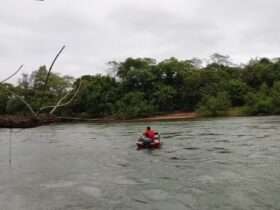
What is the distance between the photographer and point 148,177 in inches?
543

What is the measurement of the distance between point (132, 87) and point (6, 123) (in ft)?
218

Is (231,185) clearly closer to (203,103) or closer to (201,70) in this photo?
(203,103)

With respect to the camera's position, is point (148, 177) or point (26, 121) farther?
point (148, 177)

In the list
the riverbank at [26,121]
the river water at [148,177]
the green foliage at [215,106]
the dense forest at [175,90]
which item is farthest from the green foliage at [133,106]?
the riverbank at [26,121]

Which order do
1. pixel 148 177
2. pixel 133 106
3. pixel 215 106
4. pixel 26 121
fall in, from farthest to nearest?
pixel 133 106
pixel 215 106
pixel 148 177
pixel 26 121

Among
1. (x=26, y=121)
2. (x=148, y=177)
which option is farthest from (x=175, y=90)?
(x=26, y=121)

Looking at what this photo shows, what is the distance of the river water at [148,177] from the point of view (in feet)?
34.4

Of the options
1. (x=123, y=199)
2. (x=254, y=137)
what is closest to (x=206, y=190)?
(x=123, y=199)

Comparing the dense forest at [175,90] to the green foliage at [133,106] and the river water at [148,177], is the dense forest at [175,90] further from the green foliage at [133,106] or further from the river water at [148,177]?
the river water at [148,177]

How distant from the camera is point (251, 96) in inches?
2255

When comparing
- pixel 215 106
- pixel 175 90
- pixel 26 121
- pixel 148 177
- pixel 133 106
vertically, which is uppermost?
pixel 175 90

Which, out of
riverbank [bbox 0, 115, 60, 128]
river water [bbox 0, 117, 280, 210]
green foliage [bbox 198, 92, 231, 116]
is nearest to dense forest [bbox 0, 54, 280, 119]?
green foliage [bbox 198, 92, 231, 116]

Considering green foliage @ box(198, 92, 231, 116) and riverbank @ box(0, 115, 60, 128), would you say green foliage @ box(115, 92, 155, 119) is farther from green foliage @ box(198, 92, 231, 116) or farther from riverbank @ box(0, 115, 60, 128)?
riverbank @ box(0, 115, 60, 128)

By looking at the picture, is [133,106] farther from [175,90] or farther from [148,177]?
[148,177]
